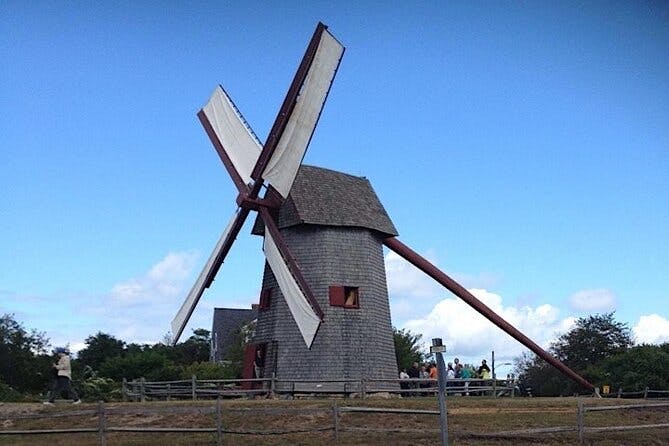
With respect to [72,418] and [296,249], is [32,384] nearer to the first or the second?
[296,249]

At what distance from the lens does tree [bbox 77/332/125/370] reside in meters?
67.2

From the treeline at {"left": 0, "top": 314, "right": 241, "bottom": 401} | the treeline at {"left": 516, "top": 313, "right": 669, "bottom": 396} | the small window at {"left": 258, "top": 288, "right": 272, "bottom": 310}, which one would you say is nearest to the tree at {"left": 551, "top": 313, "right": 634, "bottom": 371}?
the treeline at {"left": 516, "top": 313, "right": 669, "bottom": 396}

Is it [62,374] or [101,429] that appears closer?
[101,429]

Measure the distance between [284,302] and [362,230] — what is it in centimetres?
337

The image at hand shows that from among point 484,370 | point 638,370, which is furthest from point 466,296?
point 638,370

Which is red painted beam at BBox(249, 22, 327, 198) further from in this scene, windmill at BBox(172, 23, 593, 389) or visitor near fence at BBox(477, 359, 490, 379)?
visitor near fence at BBox(477, 359, 490, 379)

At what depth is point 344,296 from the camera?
84.7ft

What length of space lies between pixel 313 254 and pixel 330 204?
1769 millimetres

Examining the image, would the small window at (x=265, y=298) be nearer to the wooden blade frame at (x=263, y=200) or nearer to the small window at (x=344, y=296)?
the wooden blade frame at (x=263, y=200)

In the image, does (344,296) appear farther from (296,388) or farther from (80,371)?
(80,371)

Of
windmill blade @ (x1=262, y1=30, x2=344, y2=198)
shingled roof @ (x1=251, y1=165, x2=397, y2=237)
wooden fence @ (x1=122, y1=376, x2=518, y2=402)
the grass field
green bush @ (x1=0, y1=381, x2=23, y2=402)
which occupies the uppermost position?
windmill blade @ (x1=262, y1=30, x2=344, y2=198)

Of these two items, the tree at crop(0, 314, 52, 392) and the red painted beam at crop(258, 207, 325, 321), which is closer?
the red painted beam at crop(258, 207, 325, 321)

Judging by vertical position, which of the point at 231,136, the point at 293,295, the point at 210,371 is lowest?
the point at 210,371

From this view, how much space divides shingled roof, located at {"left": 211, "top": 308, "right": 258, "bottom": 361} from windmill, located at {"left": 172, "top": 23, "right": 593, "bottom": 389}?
40103 millimetres
